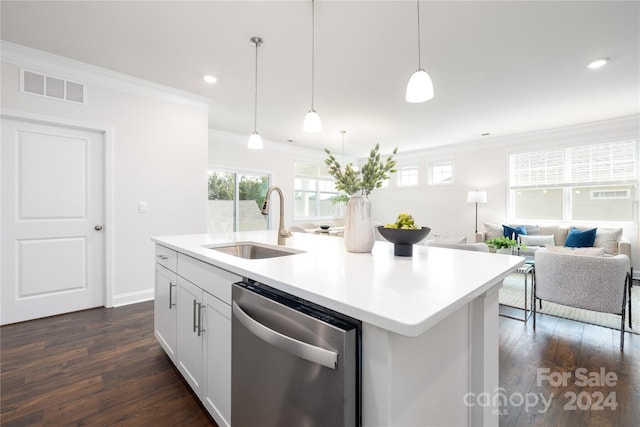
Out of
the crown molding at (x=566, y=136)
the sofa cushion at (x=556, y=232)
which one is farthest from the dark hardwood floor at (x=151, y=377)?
the crown molding at (x=566, y=136)

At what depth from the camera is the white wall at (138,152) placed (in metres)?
2.77

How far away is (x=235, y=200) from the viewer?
222 inches

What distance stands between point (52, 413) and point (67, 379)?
340mm

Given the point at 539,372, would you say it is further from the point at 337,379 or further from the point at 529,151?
the point at 529,151

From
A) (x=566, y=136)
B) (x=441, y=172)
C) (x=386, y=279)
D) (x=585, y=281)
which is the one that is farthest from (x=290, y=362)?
(x=441, y=172)

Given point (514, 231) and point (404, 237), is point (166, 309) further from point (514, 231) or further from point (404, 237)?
point (514, 231)

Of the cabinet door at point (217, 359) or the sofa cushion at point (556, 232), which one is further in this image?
the sofa cushion at point (556, 232)

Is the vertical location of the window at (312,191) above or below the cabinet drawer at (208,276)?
above

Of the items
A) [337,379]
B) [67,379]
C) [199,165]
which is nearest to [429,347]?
[337,379]

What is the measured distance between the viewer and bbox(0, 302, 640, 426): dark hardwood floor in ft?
4.90

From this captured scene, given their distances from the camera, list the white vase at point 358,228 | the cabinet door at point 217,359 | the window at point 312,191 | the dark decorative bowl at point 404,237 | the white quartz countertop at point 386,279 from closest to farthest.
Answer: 1. the white quartz countertop at point 386,279
2. the cabinet door at point 217,359
3. the dark decorative bowl at point 404,237
4. the white vase at point 358,228
5. the window at point 312,191

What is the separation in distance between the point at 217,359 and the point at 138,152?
2864mm

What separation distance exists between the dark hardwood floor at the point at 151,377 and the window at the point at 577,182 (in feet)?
→ 11.0

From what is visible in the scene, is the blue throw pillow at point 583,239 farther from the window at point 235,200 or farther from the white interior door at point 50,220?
the white interior door at point 50,220
